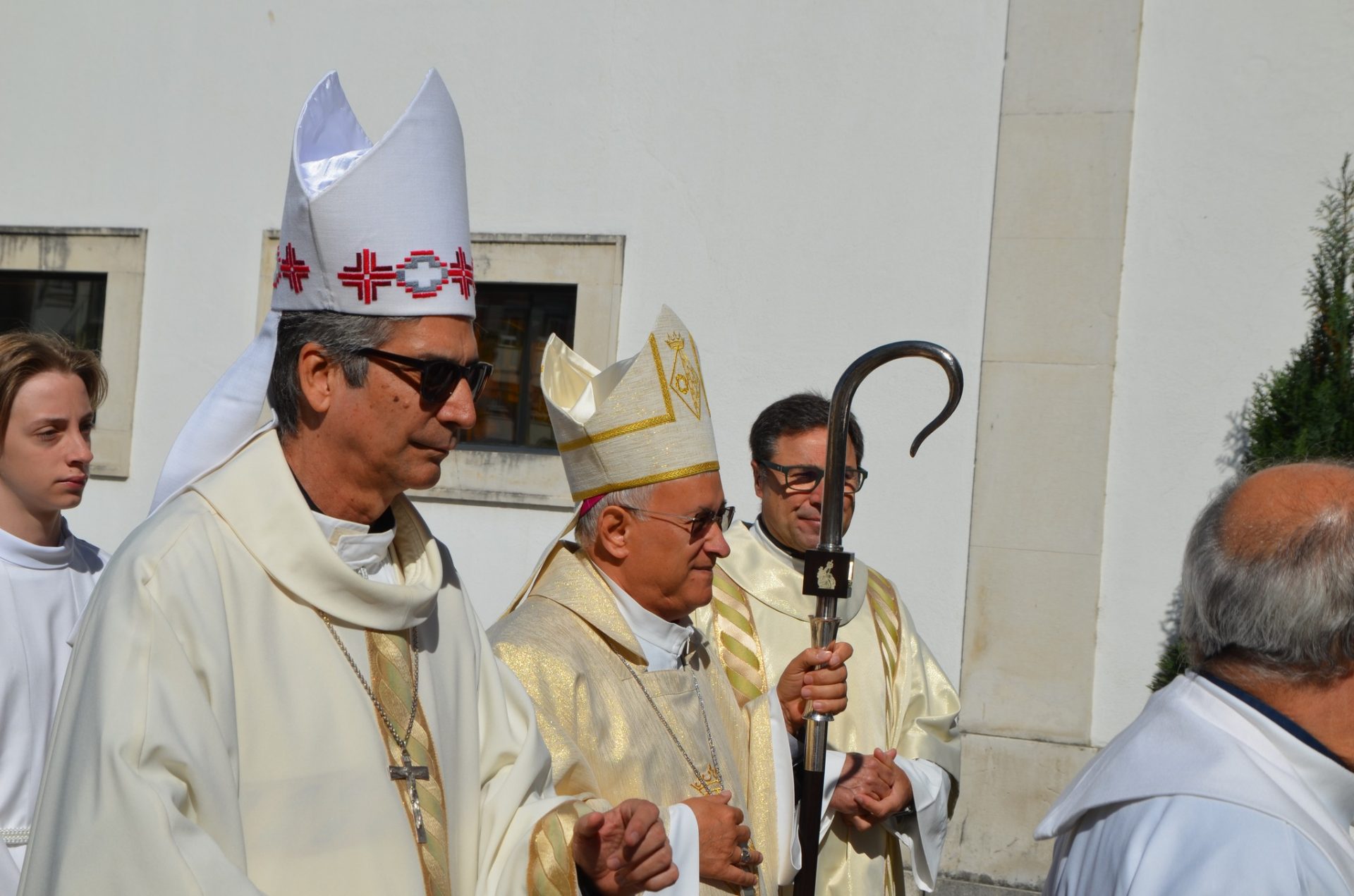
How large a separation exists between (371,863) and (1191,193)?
5224 millimetres

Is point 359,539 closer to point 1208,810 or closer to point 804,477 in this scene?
point 1208,810

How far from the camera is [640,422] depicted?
10.4 feet

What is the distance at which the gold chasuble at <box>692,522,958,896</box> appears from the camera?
3758mm

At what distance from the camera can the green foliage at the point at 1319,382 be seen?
551cm

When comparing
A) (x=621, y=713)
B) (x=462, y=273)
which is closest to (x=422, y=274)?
(x=462, y=273)

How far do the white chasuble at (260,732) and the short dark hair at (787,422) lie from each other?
1.81 m

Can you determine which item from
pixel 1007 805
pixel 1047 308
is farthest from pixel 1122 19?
pixel 1007 805

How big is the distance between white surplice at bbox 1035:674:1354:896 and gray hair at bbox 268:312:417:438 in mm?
1271

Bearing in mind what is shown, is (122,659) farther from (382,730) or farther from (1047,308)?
(1047,308)

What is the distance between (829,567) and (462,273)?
3.75ft

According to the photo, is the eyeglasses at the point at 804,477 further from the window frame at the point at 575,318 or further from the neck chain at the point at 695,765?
the window frame at the point at 575,318

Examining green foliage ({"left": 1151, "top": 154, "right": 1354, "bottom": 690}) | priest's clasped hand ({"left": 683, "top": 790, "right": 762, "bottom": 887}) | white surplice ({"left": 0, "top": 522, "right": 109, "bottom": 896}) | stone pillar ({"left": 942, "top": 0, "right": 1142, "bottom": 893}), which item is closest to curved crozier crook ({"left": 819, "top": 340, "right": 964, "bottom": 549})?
priest's clasped hand ({"left": 683, "top": 790, "right": 762, "bottom": 887})

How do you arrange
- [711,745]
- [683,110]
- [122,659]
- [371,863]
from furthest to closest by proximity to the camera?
[683,110] → [711,745] → [371,863] → [122,659]

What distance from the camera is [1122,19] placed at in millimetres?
6176
